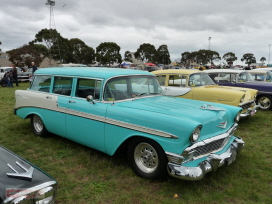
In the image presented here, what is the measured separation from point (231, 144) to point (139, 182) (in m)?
1.65

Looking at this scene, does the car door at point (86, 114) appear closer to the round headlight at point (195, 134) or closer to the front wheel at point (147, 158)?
the front wheel at point (147, 158)

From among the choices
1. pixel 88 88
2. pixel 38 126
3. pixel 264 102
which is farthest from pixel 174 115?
pixel 264 102

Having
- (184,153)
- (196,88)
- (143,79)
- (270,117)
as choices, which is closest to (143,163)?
(184,153)

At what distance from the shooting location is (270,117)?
789 cm

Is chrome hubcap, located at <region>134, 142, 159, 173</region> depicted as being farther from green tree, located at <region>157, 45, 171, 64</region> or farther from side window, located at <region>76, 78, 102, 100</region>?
green tree, located at <region>157, 45, 171, 64</region>

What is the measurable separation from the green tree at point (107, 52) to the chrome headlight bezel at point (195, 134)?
61151mm

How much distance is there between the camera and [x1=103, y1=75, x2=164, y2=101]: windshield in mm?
4125

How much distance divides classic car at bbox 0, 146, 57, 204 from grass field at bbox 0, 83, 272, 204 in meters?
1.03

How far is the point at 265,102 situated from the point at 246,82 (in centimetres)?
107

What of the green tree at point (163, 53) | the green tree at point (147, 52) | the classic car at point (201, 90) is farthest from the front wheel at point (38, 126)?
the green tree at point (163, 53)

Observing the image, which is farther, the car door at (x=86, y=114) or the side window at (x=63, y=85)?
the side window at (x=63, y=85)

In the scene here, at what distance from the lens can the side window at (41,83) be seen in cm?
520

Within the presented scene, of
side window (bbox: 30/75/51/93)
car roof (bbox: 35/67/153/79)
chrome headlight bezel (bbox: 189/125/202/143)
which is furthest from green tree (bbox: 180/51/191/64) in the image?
chrome headlight bezel (bbox: 189/125/202/143)

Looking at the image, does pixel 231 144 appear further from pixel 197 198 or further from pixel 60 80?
pixel 60 80
